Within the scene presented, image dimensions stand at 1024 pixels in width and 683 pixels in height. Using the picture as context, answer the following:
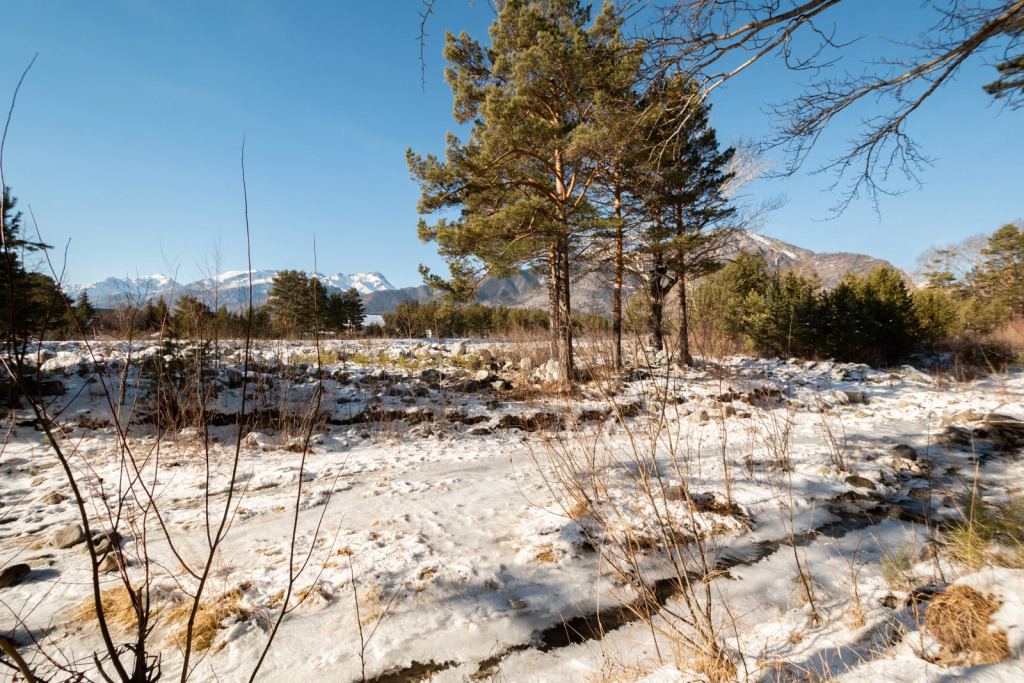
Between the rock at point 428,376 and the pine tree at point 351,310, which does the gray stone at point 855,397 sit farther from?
the pine tree at point 351,310

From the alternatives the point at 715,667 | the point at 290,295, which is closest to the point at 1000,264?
the point at 715,667

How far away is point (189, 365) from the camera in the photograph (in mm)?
5914

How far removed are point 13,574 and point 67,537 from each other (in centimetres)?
41

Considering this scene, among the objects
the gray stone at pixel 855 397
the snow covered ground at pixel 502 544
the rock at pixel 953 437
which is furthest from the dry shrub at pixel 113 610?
the gray stone at pixel 855 397

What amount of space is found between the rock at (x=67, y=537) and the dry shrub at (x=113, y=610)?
0.80 metres

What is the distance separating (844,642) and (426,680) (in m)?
2.00

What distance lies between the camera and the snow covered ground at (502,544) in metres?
1.86

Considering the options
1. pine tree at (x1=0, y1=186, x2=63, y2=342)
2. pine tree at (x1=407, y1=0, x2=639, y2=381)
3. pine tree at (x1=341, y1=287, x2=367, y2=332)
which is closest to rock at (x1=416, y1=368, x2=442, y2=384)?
pine tree at (x1=407, y1=0, x2=639, y2=381)

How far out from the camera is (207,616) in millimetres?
2090

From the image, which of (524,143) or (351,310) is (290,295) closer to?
(351,310)

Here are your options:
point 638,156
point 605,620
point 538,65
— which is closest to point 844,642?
point 605,620

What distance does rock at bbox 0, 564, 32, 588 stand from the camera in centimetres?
235

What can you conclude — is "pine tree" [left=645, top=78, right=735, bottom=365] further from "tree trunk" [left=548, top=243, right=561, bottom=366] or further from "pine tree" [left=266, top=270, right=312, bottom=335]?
"pine tree" [left=266, top=270, right=312, bottom=335]

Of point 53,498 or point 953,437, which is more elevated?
point 53,498
